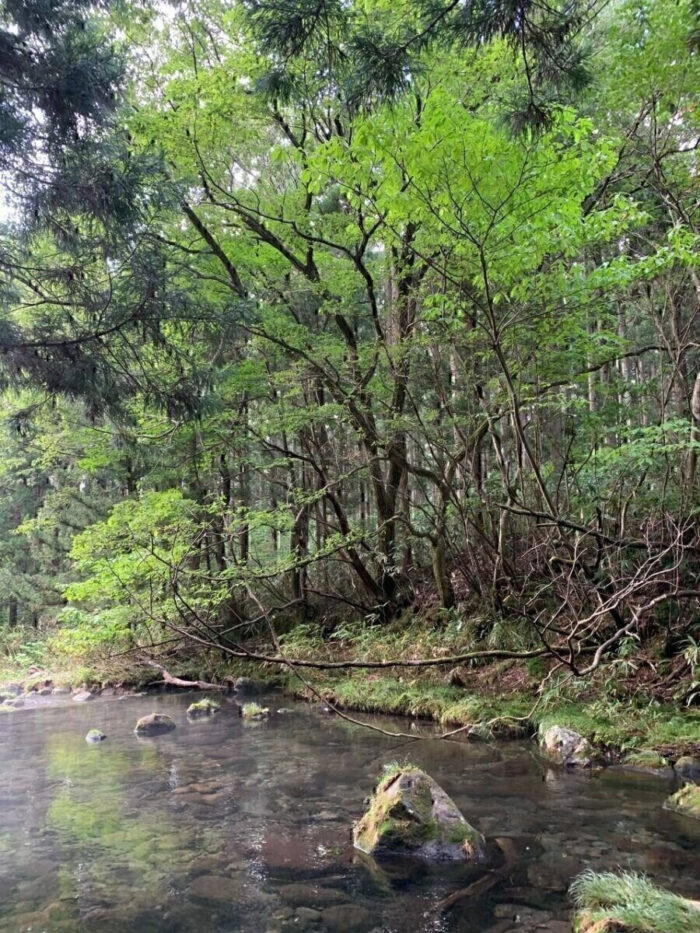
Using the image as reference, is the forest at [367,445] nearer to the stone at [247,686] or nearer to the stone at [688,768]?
the stone at [688,768]

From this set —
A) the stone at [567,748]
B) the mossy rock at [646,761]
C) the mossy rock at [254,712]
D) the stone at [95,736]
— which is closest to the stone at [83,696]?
the stone at [95,736]

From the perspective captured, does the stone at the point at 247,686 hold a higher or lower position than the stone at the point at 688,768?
lower

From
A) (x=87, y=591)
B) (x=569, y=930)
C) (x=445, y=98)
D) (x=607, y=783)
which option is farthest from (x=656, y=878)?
(x=87, y=591)

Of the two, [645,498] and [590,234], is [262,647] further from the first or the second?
[590,234]

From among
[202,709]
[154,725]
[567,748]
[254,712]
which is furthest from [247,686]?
[567,748]

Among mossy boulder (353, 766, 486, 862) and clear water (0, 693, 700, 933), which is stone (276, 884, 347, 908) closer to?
clear water (0, 693, 700, 933)

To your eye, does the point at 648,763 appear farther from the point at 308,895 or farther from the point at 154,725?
the point at 154,725

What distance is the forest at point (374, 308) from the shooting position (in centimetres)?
539

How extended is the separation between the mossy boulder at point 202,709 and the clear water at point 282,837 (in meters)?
2.21

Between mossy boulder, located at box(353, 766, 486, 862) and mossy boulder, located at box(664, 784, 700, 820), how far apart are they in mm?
1805

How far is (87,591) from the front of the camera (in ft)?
36.3

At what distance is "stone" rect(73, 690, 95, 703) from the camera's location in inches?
531

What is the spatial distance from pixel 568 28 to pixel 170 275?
4.37 meters

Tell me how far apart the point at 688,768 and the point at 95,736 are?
26.4 feet
